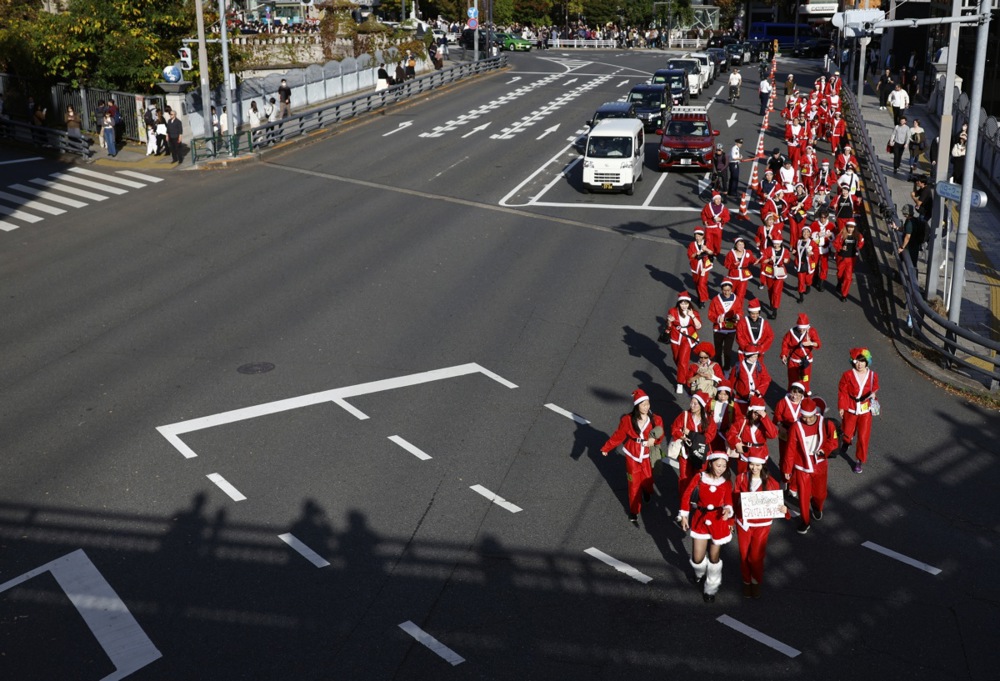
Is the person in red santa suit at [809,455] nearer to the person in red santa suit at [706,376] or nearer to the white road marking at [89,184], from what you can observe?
the person in red santa suit at [706,376]

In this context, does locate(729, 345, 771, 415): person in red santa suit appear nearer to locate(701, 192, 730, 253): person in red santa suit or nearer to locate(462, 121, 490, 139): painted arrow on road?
locate(701, 192, 730, 253): person in red santa suit

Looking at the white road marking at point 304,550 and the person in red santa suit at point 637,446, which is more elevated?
the person in red santa suit at point 637,446

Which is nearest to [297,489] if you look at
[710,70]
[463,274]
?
[463,274]

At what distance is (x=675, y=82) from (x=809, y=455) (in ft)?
123

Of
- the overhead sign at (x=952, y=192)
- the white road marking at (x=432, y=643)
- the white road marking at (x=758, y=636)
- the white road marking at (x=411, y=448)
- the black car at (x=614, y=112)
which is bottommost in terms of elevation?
the white road marking at (x=758, y=636)

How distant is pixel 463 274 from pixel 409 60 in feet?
107

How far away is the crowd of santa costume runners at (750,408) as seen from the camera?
10.8m

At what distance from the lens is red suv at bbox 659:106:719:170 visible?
33.6 meters

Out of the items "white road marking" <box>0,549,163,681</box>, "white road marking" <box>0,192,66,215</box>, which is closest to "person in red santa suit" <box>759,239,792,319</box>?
"white road marking" <box>0,549,163,681</box>

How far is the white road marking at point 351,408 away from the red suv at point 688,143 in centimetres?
2074

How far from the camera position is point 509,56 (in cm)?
7581

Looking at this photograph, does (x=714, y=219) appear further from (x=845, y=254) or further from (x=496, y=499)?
(x=496, y=499)

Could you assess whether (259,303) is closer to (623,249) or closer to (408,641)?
(623,249)

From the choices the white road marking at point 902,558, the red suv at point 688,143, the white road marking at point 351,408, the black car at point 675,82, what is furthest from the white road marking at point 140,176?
the white road marking at point 902,558
